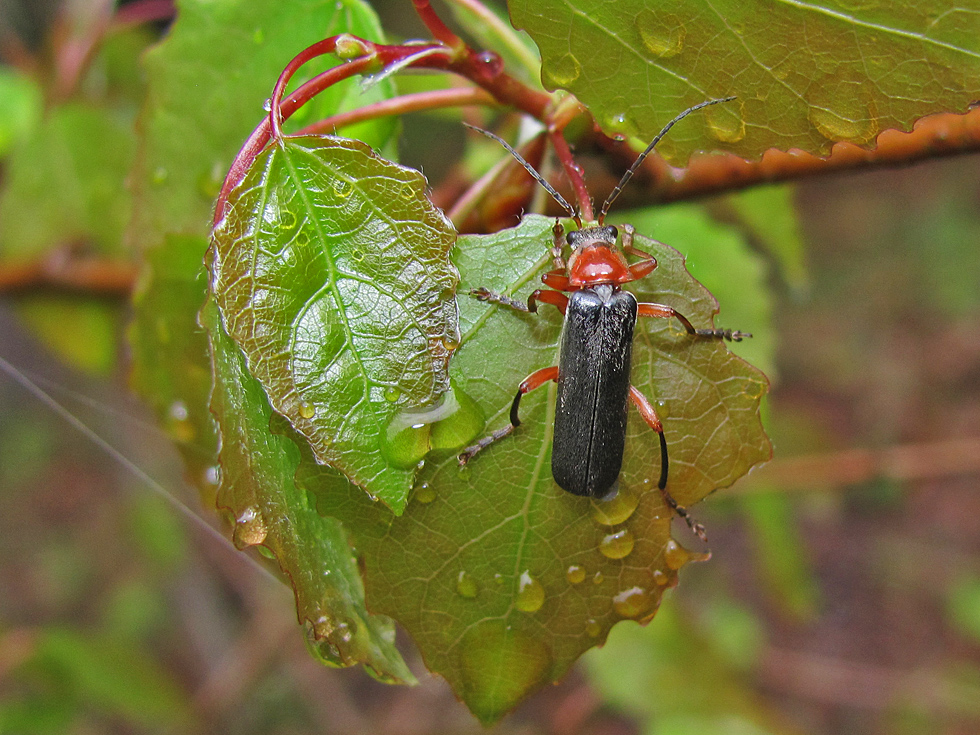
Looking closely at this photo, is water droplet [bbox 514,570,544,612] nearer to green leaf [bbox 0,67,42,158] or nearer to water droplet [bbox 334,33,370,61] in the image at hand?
water droplet [bbox 334,33,370,61]

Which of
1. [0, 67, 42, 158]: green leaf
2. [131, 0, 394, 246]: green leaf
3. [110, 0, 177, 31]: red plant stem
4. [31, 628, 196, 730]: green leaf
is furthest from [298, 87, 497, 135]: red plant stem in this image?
[31, 628, 196, 730]: green leaf

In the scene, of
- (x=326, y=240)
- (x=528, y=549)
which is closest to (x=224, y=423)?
(x=326, y=240)

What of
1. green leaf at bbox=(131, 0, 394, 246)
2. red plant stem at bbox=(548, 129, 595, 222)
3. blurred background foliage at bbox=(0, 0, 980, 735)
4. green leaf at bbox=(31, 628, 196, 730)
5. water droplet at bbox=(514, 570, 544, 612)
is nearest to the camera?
water droplet at bbox=(514, 570, 544, 612)

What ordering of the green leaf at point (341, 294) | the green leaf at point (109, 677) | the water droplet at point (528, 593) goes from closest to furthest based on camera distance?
the green leaf at point (341, 294) → the water droplet at point (528, 593) → the green leaf at point (109, 677)

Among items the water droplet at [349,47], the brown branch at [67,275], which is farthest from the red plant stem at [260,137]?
the brown branch at [67,275]

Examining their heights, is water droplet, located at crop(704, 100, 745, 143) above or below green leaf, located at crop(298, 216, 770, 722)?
above

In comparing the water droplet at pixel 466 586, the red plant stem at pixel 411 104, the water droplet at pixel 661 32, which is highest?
the water droplet at pixel 661 32

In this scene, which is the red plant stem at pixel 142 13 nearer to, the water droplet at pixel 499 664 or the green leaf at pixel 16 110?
the green leaf at pixel 16 110

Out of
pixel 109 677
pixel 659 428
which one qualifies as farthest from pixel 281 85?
pixel 109 677
